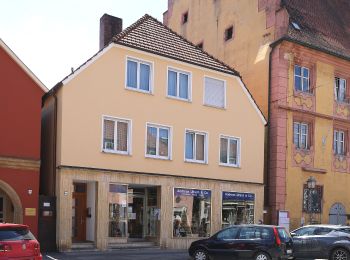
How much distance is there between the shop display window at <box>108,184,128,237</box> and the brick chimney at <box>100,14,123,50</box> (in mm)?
9327

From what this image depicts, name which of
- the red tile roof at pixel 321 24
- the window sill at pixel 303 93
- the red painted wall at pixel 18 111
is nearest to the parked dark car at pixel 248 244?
the red painted wall at pixel 18 111

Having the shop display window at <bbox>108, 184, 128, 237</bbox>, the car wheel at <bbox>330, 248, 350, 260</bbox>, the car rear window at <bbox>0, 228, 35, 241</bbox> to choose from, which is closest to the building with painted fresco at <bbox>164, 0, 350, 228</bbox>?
the car wheel at <bbox>330, 248, 350, 260</bbox>

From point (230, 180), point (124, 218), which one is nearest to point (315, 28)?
point (230, 180)

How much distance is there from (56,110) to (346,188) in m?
18.8

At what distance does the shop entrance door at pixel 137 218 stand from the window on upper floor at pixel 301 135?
1014 centimetres

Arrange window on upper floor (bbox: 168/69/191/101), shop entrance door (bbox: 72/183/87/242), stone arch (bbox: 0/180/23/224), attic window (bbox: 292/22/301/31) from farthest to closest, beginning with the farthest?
1. attic window (bbox: 292/22/301/31)
2. window on upper floor (bbox: 168/69/191/101)
3. shop entrance door (bbox: 72/183/87/242)
4. stone arch (bbox: 0/180/23/224)

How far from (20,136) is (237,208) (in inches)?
456

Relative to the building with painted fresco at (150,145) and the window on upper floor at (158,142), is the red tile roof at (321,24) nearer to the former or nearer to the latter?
the building with painted fresco at (150,145)

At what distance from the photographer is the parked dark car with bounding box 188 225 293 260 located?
740 inches

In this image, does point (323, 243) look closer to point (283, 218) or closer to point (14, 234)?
point (283, 218)

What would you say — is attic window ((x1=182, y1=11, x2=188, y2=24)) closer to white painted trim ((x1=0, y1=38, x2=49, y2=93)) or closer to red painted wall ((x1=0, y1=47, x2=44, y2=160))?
white painted trim ((x1=0, y1=38, x2=49, y2=93))

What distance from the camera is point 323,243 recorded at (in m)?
21.4

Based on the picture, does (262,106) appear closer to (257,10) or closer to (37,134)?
(257,10)

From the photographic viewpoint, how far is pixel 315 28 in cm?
3406
